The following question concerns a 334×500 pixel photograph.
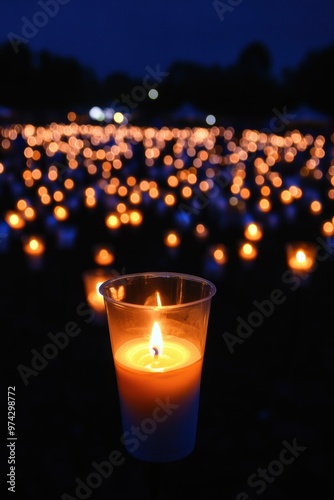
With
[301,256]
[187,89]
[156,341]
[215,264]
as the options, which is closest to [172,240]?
[215,264]

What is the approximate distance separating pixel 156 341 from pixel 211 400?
2240 millimetres

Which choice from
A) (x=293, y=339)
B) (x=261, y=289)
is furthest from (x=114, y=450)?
(x=261, y=289)

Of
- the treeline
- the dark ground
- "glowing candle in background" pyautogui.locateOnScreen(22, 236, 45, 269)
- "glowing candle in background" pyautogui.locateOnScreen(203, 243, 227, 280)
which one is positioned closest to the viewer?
the dark ground

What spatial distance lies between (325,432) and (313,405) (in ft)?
0.90

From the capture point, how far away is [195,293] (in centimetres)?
121

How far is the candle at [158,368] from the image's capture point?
3.46 ft

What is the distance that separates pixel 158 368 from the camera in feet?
3.47

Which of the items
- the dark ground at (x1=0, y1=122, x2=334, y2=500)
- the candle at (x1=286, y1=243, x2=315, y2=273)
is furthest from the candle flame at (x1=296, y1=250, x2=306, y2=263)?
the dark ground at (x1=0, y1=122, x2=334, y2=500)

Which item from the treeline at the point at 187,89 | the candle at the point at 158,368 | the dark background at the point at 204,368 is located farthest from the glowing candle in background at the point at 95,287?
the treeline at the point at 187,89

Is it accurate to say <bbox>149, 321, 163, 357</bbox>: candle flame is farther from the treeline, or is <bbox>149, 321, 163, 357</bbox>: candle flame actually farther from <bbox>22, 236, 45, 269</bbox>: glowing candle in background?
the treeline

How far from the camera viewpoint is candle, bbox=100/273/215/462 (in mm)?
1054

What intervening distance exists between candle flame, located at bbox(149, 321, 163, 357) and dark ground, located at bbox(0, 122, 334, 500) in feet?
0.93

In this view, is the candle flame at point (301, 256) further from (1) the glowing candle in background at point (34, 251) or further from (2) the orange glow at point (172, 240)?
(1) the glowing candle in background at point (34, 251)

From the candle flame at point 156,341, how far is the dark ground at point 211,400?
0.28 metres
